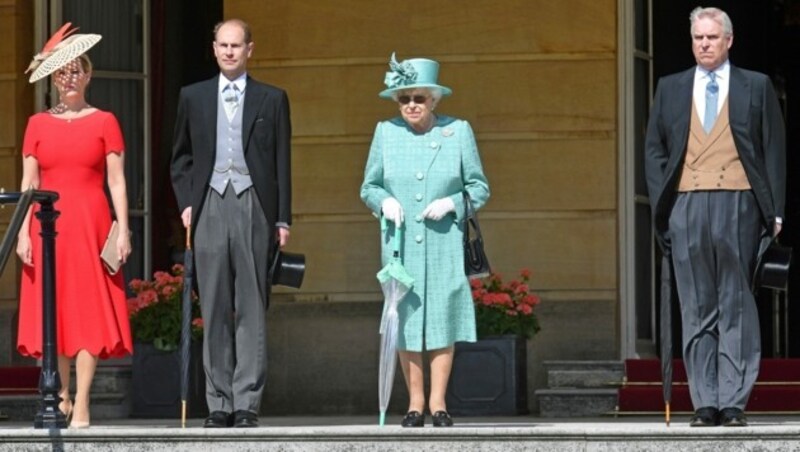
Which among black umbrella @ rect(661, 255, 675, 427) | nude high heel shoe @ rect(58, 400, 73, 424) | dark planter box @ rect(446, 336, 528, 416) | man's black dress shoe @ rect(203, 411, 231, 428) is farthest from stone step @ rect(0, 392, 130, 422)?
black umbrella @ rect(661, 255, 675, 427)

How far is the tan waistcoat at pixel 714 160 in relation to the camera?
11.7 metres

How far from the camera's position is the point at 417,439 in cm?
1123

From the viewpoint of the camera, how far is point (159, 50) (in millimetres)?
17734

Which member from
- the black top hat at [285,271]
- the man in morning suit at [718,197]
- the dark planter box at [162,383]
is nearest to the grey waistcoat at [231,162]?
the black top hat at [285,271]

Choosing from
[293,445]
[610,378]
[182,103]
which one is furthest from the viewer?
[610,378]

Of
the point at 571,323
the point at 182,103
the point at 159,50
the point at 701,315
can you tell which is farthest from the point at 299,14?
the point at 701,315

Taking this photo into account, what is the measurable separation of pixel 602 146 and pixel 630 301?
106 centimetres

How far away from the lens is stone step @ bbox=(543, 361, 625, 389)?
1592 cm

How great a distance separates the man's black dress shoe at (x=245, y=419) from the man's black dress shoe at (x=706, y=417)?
7.06 ft

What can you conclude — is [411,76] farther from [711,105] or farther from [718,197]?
[718,197]

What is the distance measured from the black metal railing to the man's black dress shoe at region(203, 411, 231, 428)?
729 mm

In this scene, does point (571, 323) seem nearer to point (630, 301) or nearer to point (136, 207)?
point (630, 301)

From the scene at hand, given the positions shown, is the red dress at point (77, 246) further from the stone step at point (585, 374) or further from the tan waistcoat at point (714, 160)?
the stone step at point (585, 374)

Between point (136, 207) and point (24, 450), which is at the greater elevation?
point (136, 207)
